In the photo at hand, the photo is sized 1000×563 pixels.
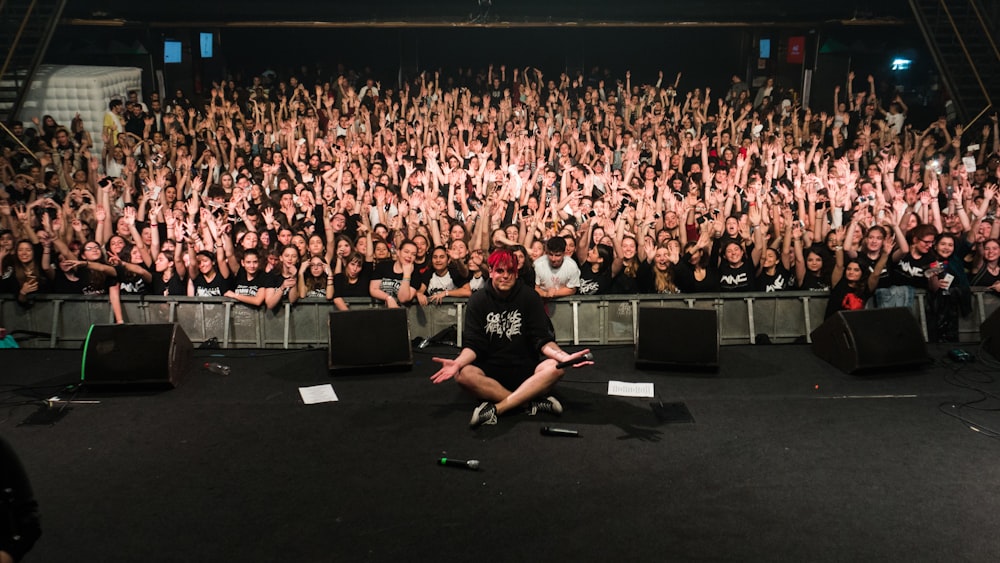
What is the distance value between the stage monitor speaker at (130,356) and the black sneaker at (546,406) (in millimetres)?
3002

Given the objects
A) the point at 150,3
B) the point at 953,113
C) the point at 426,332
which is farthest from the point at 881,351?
the point at 150,3

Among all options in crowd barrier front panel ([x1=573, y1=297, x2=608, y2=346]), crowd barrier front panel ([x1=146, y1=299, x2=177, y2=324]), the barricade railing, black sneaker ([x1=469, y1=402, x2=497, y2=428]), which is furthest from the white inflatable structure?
black sneaker ([x1=469, y1=402, x2=497, y2=428])

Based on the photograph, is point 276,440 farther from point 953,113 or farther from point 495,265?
point 953,113

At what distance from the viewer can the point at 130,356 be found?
21.4 ft

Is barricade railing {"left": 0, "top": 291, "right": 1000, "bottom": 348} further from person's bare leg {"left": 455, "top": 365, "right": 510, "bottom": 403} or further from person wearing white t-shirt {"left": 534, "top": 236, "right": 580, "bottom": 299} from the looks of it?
person's bare leg {"left": 455, "top": 365, "right": 510, "bottom": 403}

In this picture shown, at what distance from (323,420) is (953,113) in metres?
14.0

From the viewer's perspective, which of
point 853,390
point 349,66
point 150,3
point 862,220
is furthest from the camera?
point 349,66

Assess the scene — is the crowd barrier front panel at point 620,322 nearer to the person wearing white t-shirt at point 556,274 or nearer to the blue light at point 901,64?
the person wearing white t-shirt at point 556,274

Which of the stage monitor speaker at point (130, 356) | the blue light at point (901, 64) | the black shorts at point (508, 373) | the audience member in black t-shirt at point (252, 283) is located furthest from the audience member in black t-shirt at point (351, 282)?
the blue light at point (901, 64)

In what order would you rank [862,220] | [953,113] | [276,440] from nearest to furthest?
1. [276,440]
2. [862,220]
3. [953,113]

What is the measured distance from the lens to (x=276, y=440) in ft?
18.4

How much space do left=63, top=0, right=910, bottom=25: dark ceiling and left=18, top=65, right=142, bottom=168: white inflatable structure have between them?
2457 mm

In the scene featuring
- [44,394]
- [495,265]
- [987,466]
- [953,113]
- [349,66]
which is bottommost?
[987,466]

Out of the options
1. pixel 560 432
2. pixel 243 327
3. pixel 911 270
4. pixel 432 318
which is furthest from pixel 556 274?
pixel 911 270
